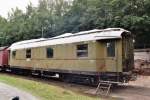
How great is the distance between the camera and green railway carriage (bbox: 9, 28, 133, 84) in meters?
19.1

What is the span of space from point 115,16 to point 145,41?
343cm

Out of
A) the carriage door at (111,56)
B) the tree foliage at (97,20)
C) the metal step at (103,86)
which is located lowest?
the metal step at (103,86)

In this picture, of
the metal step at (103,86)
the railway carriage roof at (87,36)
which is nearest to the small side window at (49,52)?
the railway carriage roof at (87,36)

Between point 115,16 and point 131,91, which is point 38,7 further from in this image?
point 131,91

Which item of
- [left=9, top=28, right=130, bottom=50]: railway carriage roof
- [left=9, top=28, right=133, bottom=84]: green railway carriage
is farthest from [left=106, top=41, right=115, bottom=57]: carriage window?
[left=9, top=28, right=130, bottom=50]: railway carriage roof

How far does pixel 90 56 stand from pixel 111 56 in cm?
154

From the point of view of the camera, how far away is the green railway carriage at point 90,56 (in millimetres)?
19141

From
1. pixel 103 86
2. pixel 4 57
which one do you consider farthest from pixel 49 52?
pixel 4 57

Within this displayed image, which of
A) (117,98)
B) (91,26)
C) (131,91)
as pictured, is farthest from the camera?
(91,26)

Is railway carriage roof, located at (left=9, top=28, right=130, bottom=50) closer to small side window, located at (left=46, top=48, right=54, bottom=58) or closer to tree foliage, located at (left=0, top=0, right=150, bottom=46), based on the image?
small side window, located at (left=46, top=48, right=54, bottom=58)

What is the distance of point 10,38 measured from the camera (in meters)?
51.1

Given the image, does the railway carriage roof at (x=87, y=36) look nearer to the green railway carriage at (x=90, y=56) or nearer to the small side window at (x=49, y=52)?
the green railway carriage at (x=90, y=56)

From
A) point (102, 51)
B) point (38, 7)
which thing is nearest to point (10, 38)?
point (38, 7)

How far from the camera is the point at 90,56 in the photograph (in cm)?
2042
